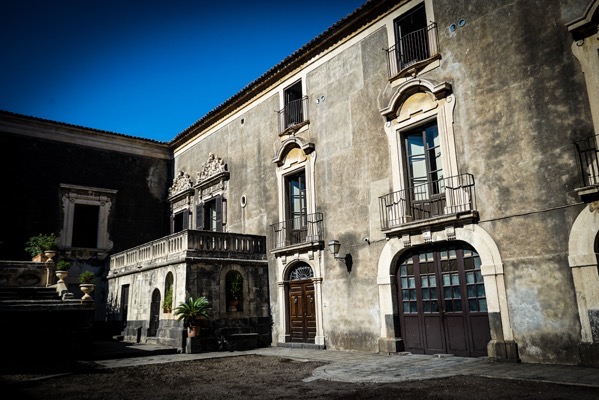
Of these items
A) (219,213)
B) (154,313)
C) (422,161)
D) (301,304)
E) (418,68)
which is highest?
(418,68)

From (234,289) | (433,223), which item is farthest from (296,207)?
(433,223)

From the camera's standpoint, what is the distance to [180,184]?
72.5 feet

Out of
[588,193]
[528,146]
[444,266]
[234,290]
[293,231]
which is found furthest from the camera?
[293,231]

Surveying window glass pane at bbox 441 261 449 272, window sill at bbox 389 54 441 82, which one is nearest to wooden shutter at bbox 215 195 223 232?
window sill at bbox 389 54 441 82

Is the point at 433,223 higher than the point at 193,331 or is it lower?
higher

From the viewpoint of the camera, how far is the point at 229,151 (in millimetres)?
19375

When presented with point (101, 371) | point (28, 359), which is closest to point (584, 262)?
point (101, 371)

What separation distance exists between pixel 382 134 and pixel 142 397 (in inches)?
348

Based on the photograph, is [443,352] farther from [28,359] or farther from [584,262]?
[28,359]

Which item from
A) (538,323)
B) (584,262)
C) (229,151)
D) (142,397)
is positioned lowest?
(142,397)

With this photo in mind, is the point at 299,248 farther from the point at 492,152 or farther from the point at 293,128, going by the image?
the point at 492,152

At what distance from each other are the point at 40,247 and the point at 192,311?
786 cm

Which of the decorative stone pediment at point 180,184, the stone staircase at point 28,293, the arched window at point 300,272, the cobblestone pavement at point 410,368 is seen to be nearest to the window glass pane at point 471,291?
the cobblestone pavement at point 410,368

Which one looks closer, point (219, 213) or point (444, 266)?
point (444, 266)
